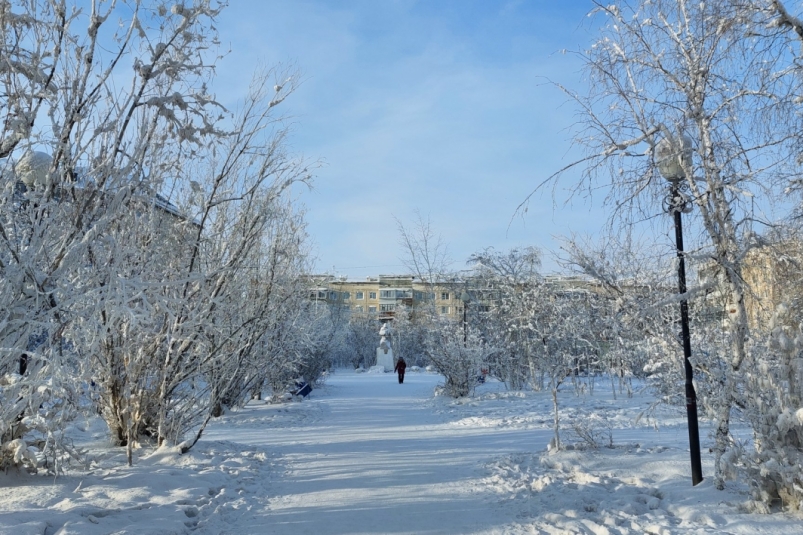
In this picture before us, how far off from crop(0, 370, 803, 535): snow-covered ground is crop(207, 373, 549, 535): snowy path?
0.02m

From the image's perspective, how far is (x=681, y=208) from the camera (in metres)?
6.18

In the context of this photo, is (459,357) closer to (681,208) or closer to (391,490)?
(391,490)

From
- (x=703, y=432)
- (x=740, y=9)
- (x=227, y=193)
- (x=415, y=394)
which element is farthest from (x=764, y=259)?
(x=415, y=394)

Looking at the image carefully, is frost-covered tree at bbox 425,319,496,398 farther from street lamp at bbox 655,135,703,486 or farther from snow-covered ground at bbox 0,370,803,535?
street lamp at bbox 655,135,703,486

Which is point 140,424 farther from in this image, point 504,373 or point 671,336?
point 504,373

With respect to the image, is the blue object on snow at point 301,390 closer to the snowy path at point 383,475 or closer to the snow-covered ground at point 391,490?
the snowy path at point 383,475

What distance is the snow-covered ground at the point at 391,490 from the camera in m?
5.27

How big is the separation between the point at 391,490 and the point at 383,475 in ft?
2.83

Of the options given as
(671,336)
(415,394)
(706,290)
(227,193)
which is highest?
(227,193)

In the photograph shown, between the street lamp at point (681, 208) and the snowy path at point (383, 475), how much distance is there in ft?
6.70

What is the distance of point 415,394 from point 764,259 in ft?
60.5

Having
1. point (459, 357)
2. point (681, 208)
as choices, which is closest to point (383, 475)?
point (681, 208)

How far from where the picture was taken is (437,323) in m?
21.8

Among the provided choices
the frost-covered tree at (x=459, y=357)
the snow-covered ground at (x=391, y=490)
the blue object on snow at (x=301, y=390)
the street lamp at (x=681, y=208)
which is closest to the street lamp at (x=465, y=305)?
the frost-covered tree at (x=459, y=357)
